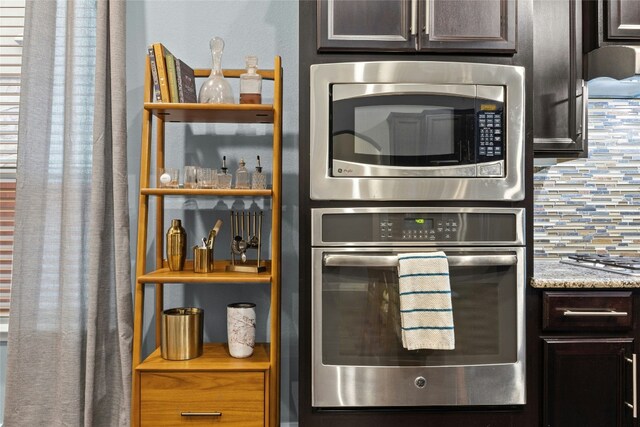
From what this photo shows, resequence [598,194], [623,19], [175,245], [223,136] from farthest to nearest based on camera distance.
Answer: [598,194], [223,136], [623,19], [175,245]

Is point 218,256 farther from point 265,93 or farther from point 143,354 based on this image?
point 265,93

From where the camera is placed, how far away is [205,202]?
2291 millimetres

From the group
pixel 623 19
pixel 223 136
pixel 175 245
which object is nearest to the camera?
pixel 175 245

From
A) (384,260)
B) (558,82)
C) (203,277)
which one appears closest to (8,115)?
(203,277)

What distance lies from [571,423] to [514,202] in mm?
775

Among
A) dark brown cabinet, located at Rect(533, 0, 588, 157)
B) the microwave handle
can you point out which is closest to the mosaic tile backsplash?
dark brown cabinet, located at Rect(533, 0, 588, 157)

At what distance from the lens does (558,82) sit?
6.93 ft

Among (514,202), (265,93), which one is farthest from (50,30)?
(514,202)

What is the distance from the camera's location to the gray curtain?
6.77 feet

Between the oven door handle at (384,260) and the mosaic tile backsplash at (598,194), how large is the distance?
78 centimetres

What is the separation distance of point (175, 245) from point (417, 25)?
115 cm

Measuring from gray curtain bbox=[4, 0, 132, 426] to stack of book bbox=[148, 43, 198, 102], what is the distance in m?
0.29

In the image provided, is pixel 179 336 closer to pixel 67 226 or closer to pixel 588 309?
pixel 67 226

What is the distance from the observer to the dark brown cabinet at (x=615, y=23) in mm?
2086
